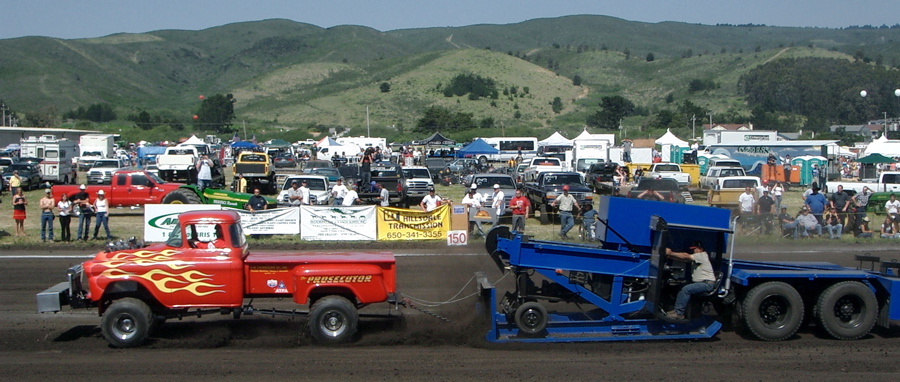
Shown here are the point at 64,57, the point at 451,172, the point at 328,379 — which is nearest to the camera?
the point at 328,379

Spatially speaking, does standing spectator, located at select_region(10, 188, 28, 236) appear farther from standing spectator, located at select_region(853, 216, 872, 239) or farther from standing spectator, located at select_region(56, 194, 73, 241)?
standing spectator, located at select_region(853, 216, 872, 239)

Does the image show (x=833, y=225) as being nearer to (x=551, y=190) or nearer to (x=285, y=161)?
(x=551, y=190)

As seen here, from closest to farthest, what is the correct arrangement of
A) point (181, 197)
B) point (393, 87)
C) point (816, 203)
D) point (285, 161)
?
point (816, 203)
point (181, 197)
point (285, 161)
point (393, 87)

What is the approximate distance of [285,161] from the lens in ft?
153

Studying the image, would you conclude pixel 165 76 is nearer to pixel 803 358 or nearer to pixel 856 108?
pixel 856 108

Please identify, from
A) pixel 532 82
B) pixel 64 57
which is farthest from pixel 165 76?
pixel 532 82

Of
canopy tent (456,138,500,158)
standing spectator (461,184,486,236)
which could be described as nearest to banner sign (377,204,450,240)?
standing spectator (461,184,486,236)

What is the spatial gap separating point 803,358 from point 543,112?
10249cm

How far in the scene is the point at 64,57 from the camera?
536ft

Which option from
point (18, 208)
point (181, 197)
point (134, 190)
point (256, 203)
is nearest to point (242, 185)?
point (134, 190)

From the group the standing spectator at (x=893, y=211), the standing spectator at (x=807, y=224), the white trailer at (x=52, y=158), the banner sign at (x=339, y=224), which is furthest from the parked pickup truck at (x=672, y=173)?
the white trailer at (x=52, y=158)

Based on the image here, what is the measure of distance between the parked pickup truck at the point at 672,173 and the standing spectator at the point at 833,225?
40.7 feet

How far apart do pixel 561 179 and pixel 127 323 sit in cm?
1912

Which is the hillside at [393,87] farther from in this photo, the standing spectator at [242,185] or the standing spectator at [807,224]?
the standing spectator at [807,224]
